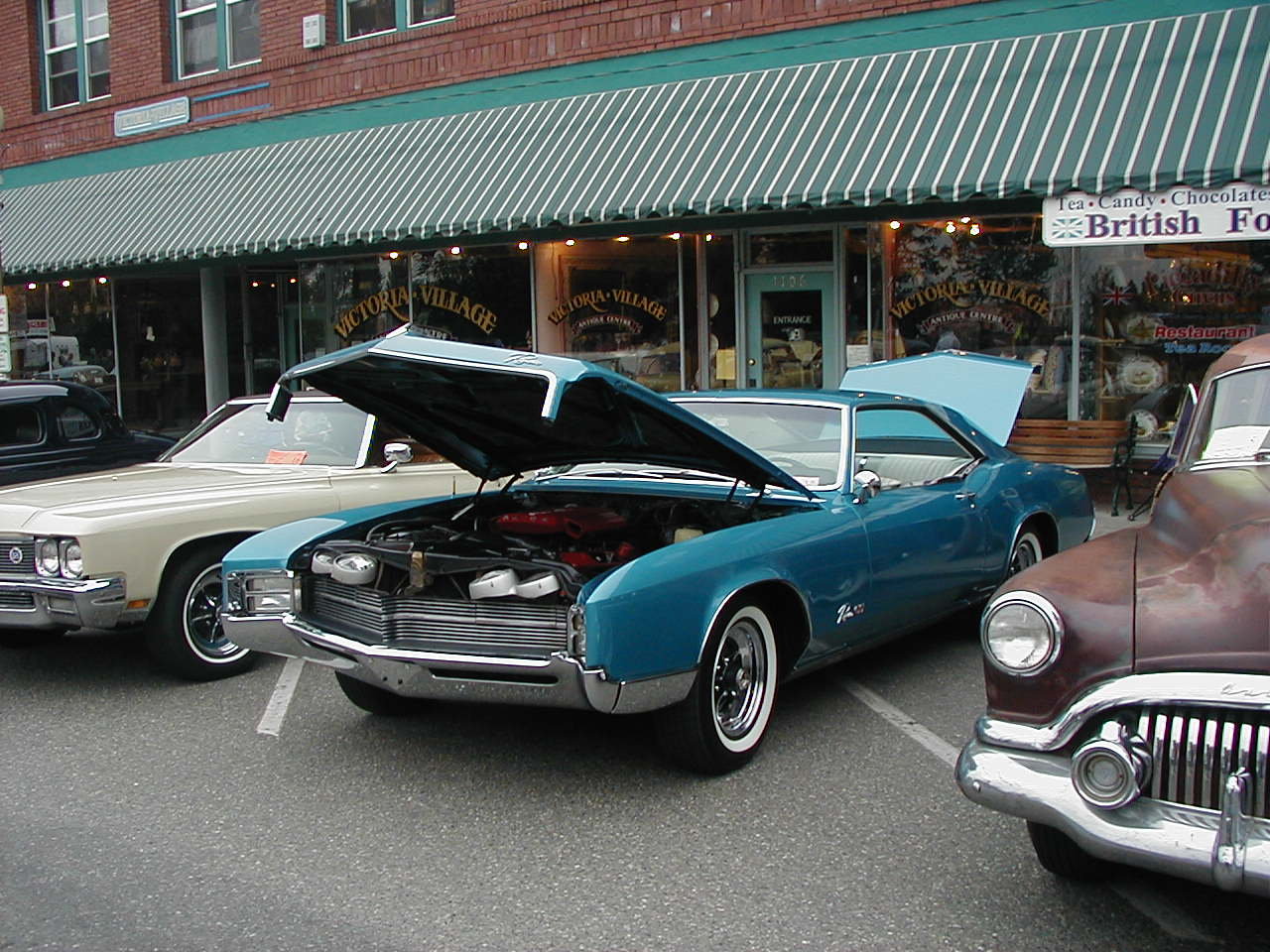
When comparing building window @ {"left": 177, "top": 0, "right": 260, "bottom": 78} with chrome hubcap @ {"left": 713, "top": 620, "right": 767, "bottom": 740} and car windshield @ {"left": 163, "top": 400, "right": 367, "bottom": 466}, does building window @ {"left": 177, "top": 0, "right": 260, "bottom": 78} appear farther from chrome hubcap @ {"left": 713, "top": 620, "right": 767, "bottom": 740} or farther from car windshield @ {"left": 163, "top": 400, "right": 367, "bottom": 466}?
chrome hubcap @ {"left": 713, "top": 620, "right": 767, "bottom": 740}

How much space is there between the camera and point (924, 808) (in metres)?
4.52

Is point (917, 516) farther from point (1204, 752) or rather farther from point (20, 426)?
point (20, 426)

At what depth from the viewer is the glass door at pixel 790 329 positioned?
41.4 feet

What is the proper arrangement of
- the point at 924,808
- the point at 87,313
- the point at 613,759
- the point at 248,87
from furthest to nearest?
the point at 87,313 → the point at 248,87 → the point at 613,759 → the point at 924,808

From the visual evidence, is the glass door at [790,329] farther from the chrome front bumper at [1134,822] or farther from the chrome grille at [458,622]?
the chrome front bumper at [1134,822]

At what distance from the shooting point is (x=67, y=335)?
18.9m

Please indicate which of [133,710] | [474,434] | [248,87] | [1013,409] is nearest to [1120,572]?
[474,434]

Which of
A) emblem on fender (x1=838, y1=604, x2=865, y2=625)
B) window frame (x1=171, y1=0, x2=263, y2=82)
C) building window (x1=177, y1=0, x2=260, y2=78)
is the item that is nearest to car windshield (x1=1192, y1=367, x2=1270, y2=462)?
emblem on fender (x1=838, y1=604, x2=865, y2=625)

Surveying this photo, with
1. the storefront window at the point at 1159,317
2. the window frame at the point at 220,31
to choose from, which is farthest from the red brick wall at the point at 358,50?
the storefront window at the point at 1159,317

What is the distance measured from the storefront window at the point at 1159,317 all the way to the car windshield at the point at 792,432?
5984 mm

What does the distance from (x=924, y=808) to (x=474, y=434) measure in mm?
2622

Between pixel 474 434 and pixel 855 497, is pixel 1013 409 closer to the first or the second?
pixel 855 497

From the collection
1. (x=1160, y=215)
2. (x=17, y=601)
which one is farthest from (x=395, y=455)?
(x=1160, y=215)

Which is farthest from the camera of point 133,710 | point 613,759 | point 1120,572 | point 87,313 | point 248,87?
point 87,313
